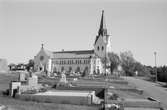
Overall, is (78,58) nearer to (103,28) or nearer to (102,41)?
(102,41)

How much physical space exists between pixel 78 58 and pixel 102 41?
13.3 m

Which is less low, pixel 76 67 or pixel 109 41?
pixel 109 41

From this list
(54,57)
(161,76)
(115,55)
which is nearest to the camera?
(161,76)

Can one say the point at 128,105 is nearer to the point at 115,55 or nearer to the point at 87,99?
the point at 87,99

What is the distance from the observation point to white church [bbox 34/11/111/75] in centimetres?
8350

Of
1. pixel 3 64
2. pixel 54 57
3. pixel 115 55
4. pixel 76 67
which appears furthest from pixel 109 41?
pixel 3 64

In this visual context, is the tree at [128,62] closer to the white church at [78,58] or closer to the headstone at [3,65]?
the white church at [78,58]

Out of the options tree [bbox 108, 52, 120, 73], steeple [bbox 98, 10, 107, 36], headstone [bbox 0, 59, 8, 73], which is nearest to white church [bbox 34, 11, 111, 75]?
steeple [bbox 98, 10, 107, 36]

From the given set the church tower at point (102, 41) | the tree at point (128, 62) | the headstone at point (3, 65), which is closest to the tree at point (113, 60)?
the tree at point (128, 62)

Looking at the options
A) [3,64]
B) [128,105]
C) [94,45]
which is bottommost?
[128,105]

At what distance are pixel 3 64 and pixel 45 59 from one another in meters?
48.3

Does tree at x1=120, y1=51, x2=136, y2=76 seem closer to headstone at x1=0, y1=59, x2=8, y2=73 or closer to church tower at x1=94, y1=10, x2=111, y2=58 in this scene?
church tower at x1=94, y1=10, x2=111, y2=58

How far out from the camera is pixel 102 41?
84.9 meters

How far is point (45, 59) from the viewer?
8994 centimetres
